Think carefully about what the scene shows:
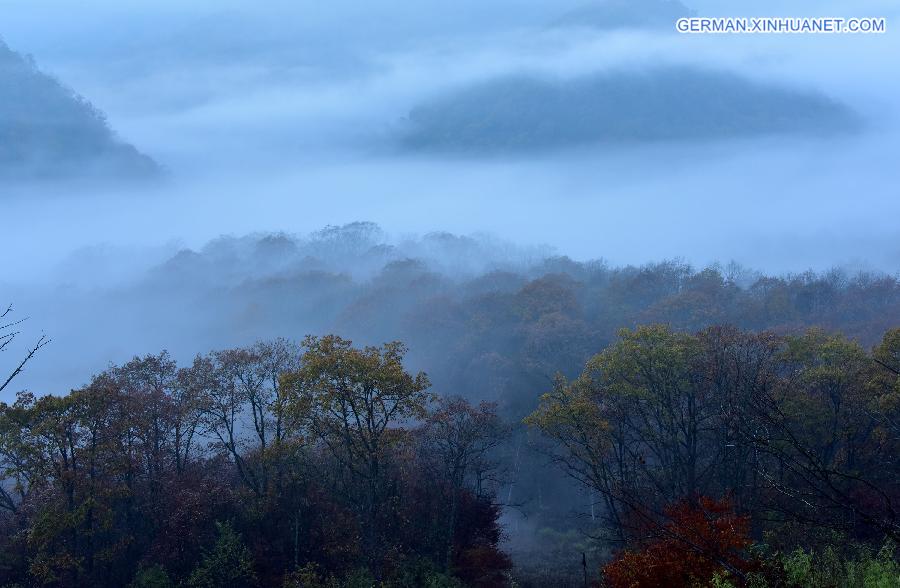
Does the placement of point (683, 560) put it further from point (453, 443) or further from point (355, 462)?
point (453, 443)

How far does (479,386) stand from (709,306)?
22.5 metres

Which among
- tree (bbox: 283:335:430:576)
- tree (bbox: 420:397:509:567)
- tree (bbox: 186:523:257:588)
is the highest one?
tree (bbox: 283:335:430:576)

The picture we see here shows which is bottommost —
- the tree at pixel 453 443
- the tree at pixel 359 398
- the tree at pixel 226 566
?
the tree at pixel 226 566

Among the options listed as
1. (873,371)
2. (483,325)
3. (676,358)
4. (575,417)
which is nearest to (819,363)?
(873,371)

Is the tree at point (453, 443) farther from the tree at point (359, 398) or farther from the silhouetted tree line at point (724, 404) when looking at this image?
the tree at point (359, 398)

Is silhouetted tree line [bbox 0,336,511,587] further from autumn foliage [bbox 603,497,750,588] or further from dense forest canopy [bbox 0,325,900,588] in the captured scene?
autumn foliage [bbox 603,497,750,588]

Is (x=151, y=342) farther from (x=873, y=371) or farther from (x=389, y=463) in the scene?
(x=873, y=371)

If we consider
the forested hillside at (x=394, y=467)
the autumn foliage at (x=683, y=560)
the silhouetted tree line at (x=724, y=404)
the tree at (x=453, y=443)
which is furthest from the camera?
the tree at (x=453, y=443)

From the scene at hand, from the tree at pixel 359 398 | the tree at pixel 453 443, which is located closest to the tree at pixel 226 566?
the tree at pixel 359 398

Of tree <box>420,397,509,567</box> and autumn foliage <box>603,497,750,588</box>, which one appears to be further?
tree <box>420,397,509,567</box>

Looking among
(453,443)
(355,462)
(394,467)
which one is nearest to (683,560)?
(355,462)

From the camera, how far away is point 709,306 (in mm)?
64562

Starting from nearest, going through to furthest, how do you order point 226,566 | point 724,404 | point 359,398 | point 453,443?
point 226,566
point 359,398
point 724,404
point 453,443

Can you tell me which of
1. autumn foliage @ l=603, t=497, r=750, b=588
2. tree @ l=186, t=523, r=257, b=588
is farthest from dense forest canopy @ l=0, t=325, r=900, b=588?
autumn foliage @ l=603, t=497, r=750, b=588
